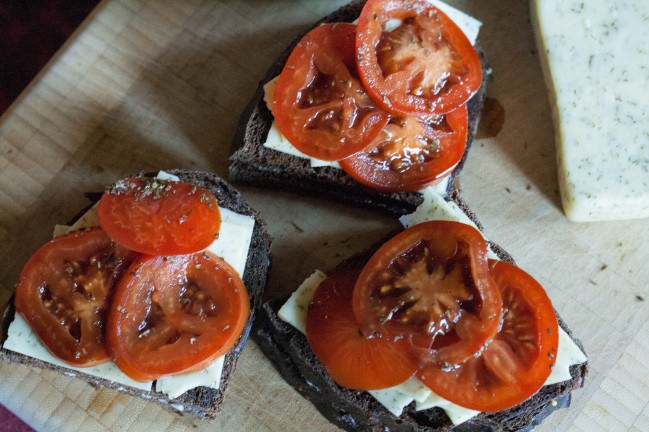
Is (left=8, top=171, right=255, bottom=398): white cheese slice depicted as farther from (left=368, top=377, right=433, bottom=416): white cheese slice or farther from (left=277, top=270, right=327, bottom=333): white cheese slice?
(left=368, top=377, right=433, bottom=416): white cheese slice

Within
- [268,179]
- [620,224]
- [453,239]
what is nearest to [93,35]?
[268,179]

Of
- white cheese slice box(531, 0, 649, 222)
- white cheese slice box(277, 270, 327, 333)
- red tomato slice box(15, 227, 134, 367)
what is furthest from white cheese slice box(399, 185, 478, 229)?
red tomato slice box(15, 227, 134, 367)

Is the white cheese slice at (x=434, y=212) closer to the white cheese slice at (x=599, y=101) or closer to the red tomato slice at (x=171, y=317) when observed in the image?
the white cheese slice at (x=599, y=101)

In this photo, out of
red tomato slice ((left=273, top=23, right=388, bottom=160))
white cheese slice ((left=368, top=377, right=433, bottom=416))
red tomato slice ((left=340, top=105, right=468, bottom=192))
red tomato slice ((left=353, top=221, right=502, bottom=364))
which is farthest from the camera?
red tomato slice ((left=340, top=105, right=468, bottom=192))

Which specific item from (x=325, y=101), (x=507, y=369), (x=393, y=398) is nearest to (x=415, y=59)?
(x=325, y=101)

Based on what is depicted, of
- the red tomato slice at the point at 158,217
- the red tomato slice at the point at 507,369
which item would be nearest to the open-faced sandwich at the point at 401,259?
the red tomato slice at the point at 507,369

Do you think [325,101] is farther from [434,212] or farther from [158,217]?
[158,217]

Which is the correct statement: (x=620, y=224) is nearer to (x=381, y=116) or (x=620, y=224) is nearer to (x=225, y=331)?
(x=381, y=116)
